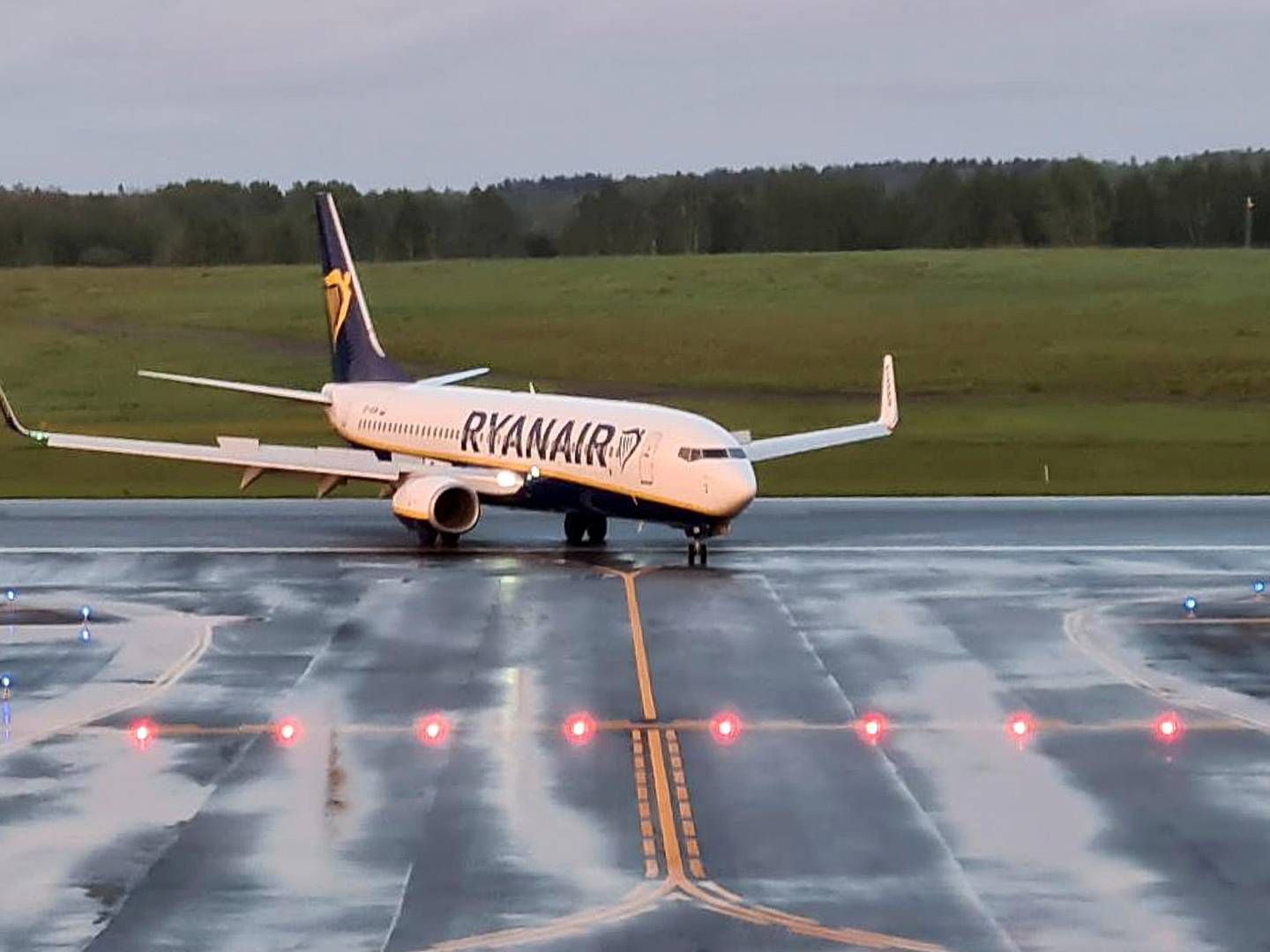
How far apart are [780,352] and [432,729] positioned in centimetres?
10018

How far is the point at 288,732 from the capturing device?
110 feet

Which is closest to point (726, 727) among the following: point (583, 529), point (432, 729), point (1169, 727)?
point (432, 729)

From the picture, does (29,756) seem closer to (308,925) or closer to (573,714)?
(573,714)

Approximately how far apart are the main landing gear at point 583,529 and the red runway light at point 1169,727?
24.0m

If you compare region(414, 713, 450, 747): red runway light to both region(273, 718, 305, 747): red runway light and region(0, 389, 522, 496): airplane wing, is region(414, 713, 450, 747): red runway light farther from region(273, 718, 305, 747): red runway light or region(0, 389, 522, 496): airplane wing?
region(0, 389, 522, 496): airplane wing

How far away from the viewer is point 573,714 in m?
34.9

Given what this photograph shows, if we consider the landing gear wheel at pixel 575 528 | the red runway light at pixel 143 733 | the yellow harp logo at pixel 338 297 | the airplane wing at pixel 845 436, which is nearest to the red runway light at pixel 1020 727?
the red runway light at pixel 143 733

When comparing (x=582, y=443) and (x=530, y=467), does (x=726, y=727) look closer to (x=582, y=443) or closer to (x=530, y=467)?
(x=582, y=443)

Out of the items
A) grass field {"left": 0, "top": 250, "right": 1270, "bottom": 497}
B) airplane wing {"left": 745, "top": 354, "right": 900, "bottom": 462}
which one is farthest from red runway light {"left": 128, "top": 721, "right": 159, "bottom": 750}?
grass field {"left": 0, "top": 250, "right": 1270, "bottom": 497}

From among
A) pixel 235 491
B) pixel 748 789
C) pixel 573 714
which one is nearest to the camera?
pixel 748 789

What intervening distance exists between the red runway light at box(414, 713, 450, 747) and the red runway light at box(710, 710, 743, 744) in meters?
3.70

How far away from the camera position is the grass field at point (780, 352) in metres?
83.8

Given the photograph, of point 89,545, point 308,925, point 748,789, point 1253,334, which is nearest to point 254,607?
point 89,545

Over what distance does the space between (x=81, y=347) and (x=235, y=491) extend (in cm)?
7009
